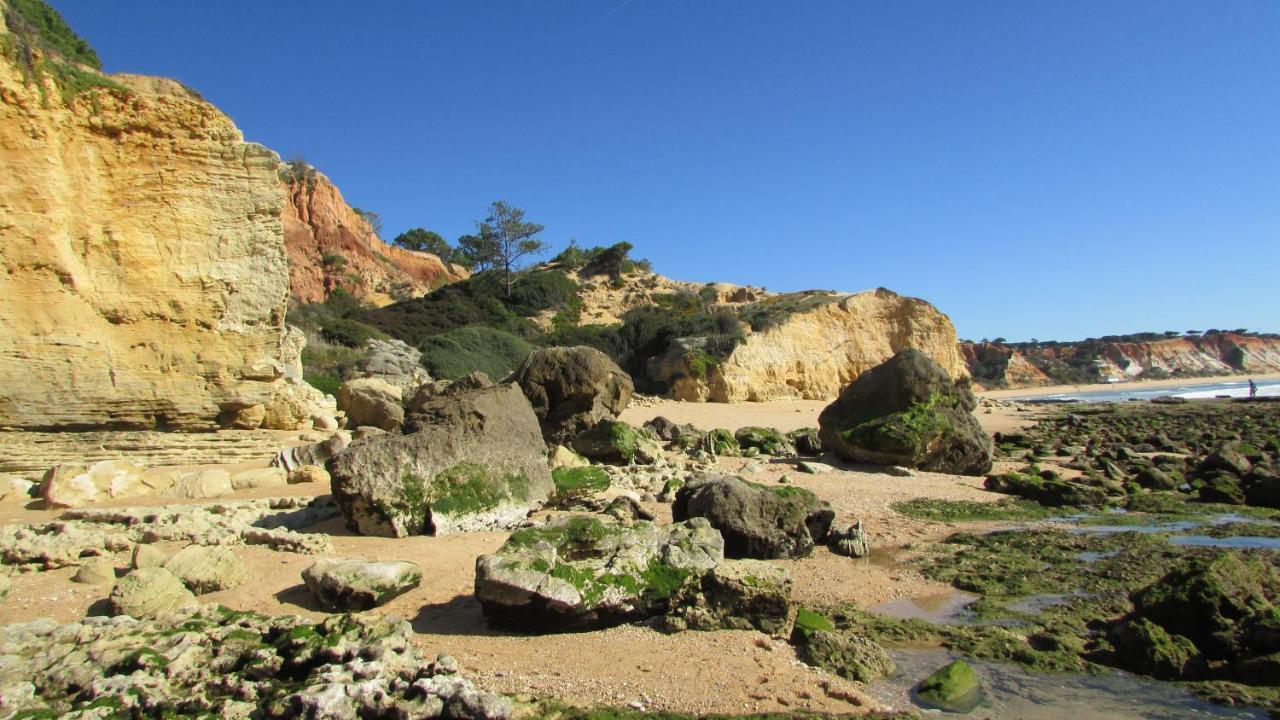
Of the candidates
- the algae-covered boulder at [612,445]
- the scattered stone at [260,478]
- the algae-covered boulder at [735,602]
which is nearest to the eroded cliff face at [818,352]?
the algae-covered boulder at [612,445]

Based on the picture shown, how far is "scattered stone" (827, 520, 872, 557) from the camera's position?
7.11 metres

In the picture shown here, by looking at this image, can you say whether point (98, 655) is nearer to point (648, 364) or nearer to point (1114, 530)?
point (1114, 530)

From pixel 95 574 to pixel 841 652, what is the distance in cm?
508

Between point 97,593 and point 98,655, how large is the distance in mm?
1593

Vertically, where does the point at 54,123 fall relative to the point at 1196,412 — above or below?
above

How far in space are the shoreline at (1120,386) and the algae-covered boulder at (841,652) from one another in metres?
46.8

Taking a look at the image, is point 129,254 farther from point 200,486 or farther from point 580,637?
point 580,637

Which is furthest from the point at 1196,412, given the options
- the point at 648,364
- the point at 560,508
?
the point at 560,508

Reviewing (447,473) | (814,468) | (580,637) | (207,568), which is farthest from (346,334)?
(580,637)

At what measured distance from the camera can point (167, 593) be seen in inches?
178

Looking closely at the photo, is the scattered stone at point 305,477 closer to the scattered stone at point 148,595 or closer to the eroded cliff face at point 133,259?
the eroded cliff face at point 133,259

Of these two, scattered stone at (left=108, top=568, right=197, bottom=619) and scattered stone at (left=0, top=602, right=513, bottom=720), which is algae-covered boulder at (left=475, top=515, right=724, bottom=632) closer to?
scattered stone at (left=0, top=602, right=513, bottom=720)

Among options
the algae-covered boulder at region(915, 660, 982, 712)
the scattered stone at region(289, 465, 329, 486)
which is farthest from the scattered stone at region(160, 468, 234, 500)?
the algae-covered boulder at region(915, 660, 982, 712)

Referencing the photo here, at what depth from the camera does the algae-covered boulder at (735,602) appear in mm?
4770
